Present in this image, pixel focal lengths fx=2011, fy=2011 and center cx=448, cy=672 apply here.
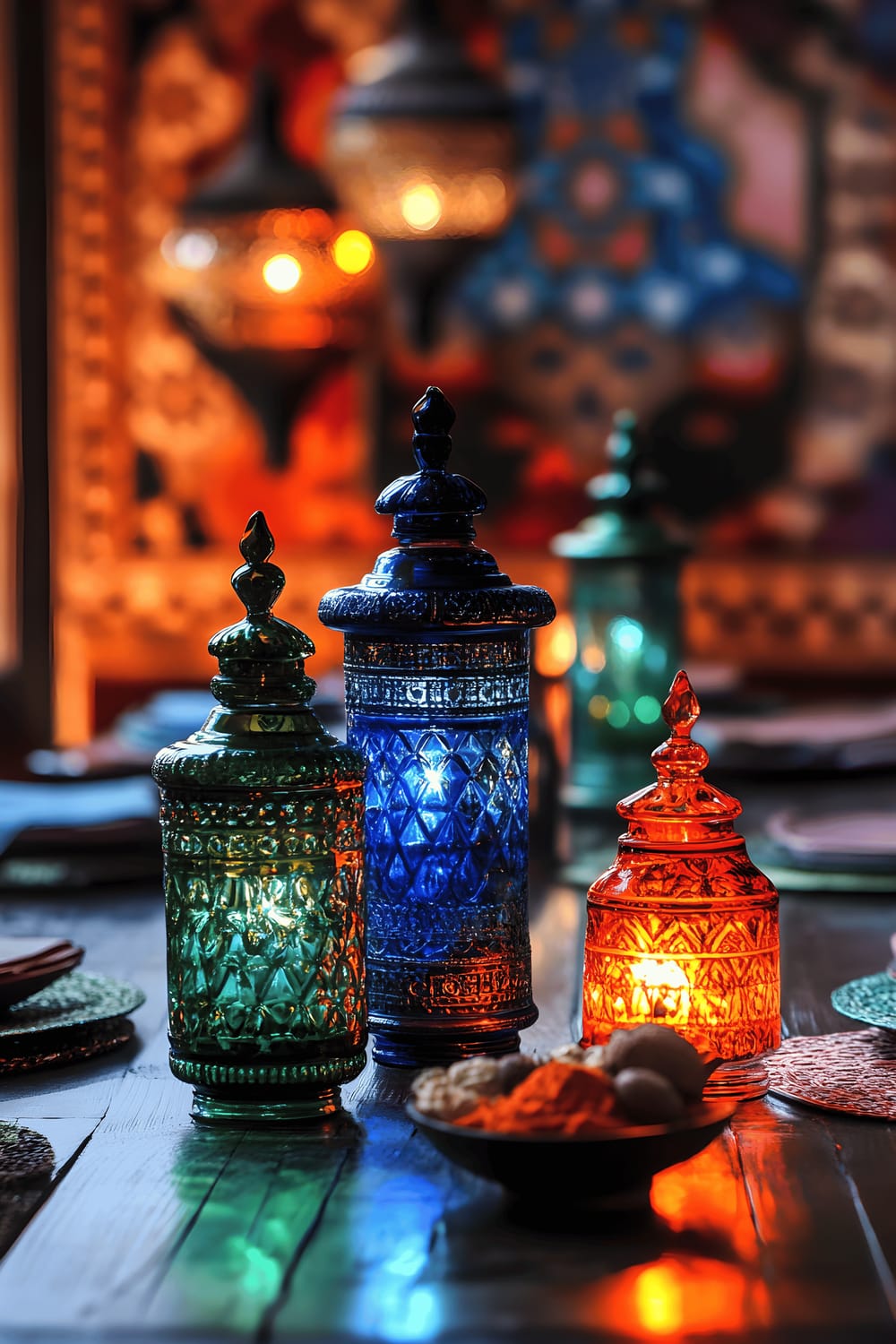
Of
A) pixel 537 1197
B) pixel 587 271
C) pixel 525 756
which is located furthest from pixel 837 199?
pixel 537 1197

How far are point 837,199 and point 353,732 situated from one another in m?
3.41

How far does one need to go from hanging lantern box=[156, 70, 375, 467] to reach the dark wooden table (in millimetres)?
2149

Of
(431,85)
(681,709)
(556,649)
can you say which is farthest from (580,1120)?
(431,85)

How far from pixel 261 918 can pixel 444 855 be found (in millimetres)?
129

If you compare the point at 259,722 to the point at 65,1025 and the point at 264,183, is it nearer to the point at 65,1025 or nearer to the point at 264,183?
the point at 65,1025

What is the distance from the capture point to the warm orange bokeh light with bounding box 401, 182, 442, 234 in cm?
305

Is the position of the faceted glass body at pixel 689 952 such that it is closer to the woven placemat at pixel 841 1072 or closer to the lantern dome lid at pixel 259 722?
the woven placemat at pixel 841 1072

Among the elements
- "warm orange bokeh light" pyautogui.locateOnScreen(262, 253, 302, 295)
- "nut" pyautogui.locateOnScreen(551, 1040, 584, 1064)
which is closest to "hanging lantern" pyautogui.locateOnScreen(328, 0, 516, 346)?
"warm orange bokeh light" pyautogui.locateOnScreen(262, 253, 302, 295)

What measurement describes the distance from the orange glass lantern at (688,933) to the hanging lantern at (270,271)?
2133 millimetres

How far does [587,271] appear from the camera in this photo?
4305 mm

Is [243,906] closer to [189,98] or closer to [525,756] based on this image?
[525,756]

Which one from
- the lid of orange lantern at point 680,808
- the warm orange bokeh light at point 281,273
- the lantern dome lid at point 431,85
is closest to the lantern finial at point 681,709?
the lid of orange lantern at point 680,808

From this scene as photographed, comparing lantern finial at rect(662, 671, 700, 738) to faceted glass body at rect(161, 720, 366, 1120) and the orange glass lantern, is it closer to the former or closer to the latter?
the orange glass lantern

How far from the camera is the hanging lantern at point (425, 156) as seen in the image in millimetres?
2877
